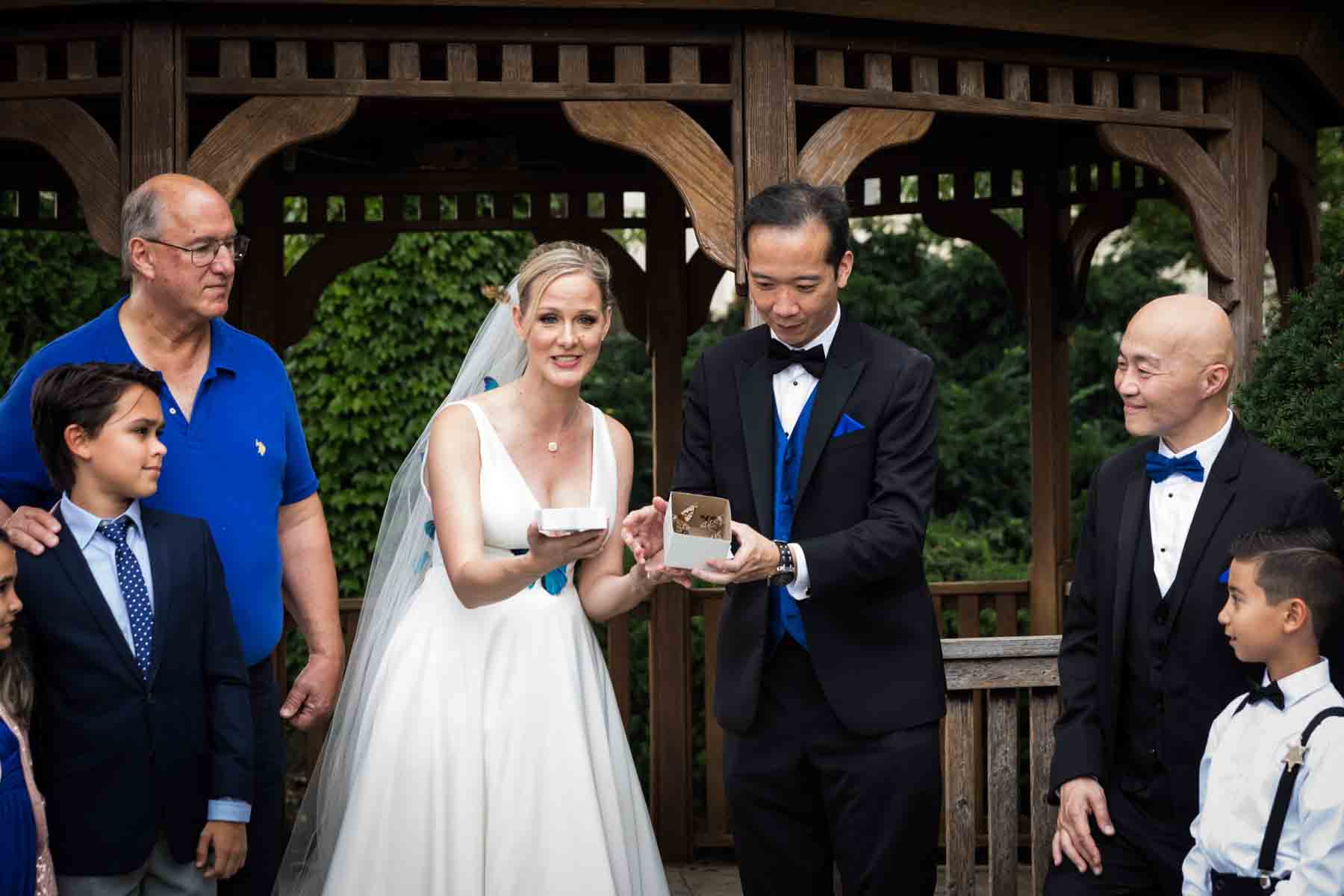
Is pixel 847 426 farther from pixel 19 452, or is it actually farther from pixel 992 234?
pixel 992 234

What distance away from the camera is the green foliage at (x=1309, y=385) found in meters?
4.71

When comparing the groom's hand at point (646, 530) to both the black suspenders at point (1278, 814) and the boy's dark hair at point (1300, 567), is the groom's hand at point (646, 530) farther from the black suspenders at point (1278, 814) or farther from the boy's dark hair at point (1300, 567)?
the black suspenders at point (1278, 814)

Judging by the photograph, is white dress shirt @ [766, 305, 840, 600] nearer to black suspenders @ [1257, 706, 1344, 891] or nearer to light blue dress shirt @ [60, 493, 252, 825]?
black suspenders @ [1257, 706, 1344, 891]

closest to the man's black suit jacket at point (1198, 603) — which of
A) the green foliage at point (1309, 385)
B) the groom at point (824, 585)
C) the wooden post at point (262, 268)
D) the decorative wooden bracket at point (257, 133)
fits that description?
the groom at point (824, 585)

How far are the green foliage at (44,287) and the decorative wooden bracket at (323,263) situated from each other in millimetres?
3582

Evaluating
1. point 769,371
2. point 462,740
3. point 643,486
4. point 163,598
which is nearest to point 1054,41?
point 769,371

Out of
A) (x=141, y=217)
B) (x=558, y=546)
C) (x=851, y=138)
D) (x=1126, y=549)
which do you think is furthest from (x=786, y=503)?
(x=851, y=138)

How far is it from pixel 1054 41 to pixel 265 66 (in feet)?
10.8

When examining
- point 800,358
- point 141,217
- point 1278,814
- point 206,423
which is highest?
point 141,217

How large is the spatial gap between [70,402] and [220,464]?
0.42 metres

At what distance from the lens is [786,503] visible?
3779 mm

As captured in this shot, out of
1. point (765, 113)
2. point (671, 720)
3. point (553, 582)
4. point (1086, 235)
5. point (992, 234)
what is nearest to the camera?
point (553, 582)

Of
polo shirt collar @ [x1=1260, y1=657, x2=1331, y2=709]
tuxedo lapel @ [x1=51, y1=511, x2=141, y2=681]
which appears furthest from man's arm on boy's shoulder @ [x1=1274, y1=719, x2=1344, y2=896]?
tuxedo lapel @ [x1=51, y1=511, x2=141, y2=681]

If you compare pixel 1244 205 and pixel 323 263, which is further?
pixel 323 263
